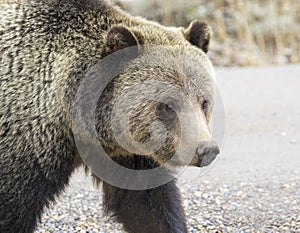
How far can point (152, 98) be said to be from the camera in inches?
159

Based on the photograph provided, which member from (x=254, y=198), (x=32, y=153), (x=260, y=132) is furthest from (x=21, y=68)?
(x=260, y=132)

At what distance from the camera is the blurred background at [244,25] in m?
13.7

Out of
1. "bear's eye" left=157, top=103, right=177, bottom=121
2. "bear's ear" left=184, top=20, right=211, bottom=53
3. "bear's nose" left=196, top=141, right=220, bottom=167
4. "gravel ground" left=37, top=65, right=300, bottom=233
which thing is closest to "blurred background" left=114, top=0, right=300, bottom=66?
"gravel ground" left=37, top=65, right=300, bottom=233

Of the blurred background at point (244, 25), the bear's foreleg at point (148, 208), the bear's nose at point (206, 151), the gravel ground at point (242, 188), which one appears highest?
the bear's nose at point (206, 151)

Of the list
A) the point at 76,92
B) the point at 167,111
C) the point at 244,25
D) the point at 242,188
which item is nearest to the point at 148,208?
the point at 167,111

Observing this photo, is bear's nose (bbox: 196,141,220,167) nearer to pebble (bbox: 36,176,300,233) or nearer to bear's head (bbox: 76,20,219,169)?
bear's head (bbox: 76,20,219,169)

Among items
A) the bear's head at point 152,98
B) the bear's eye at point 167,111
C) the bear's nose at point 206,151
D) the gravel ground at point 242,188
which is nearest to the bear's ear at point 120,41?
the bear's head at point 152,98

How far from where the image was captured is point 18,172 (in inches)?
157

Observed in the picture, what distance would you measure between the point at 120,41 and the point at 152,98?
400 mm

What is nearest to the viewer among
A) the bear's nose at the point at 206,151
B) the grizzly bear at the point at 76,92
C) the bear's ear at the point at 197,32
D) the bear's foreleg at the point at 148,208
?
the bear's nose at the point at 206,151

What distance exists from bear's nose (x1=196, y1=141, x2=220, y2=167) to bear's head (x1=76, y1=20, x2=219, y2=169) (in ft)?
0.38

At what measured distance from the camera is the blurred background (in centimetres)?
1372

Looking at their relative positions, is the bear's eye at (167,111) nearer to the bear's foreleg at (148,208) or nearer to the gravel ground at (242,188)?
the bear's foreleg at (148,208)

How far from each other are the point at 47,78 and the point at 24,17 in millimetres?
490
